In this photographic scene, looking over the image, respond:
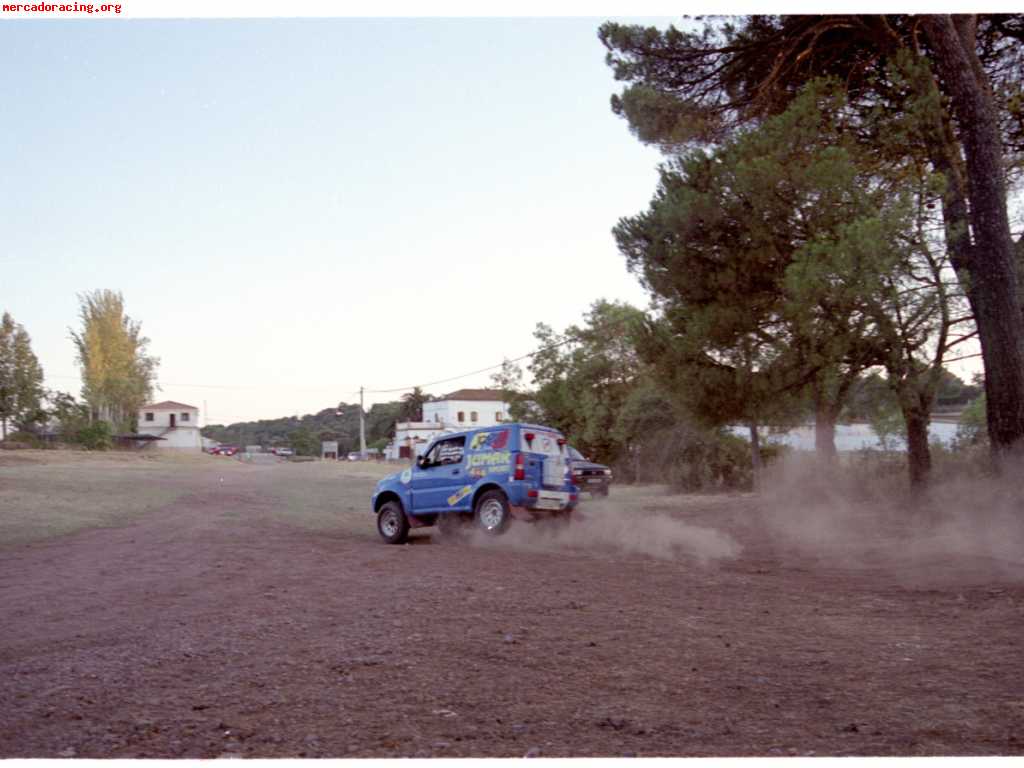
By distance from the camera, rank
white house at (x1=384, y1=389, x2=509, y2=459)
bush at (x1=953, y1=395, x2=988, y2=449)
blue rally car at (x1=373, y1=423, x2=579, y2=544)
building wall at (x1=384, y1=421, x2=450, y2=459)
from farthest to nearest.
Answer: white house at (x1=384, y1=389, x2=509, y2=459), building wall at (x1=384, y1=421, x2=450, y2=459), bush at (x1=953, y1=395, x2=988, y2=449), blue rally car at (x1=373, y1=423, x2=579, y2=544)

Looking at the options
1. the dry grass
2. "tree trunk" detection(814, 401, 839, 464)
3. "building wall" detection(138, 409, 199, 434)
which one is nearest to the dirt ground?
"tree trunk" detection(814, 401, 839, 464)

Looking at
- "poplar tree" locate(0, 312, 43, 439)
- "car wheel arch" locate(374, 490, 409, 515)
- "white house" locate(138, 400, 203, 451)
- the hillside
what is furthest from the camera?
the hillside

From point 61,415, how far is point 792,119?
29.3 m

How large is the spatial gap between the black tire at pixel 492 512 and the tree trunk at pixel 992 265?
736cm

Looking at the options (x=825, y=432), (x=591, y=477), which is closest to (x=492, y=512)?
(x=825, y=432)

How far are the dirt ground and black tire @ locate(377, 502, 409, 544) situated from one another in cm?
89

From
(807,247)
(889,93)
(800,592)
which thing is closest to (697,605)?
(800,592)

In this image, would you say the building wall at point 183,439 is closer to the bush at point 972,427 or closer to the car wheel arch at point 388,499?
the car wheel arch at point 388,499

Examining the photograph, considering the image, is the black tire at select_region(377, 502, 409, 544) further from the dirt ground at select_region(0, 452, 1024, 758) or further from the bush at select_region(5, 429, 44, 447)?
the bush at select_region(5, 429, 44, 447)

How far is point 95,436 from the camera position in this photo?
131ft

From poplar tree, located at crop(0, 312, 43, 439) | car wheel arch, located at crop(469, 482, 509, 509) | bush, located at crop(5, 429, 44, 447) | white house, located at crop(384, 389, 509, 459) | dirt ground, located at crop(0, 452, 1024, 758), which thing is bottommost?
dirt ground, located at crop(0, 452, 1024, 758)

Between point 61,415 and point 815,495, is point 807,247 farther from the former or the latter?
point 61,415

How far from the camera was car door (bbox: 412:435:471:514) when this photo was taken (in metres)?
14.0

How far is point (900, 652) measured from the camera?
18.5 ft
